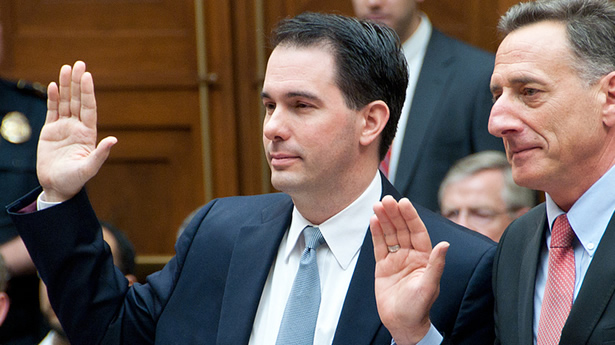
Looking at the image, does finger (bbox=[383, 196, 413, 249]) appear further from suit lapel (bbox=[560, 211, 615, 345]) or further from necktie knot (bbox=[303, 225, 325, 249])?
suit lapel (bbox=[560, 211, 615, 345])

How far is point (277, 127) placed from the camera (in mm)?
2238

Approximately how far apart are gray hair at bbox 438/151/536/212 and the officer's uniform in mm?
1605

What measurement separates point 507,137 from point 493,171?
1176mm

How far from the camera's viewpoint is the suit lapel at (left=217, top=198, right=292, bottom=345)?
87.8 inches

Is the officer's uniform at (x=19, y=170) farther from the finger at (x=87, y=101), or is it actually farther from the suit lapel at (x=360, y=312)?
the suit lapel at (x=360, y=312)

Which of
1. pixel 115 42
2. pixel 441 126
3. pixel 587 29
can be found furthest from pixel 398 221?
pixel 115 42

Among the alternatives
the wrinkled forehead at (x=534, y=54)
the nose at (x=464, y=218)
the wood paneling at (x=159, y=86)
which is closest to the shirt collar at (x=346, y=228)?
the wrinkled forehead at (x=534, y=54)

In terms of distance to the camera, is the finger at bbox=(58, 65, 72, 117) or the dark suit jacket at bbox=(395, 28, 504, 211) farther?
the dark suit jacket at bbox=(395, 28, 504, 211)

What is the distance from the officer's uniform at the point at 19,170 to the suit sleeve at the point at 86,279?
1069mm

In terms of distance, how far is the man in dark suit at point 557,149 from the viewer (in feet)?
6.42

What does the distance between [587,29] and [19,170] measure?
7.50ft

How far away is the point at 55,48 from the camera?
449 cm

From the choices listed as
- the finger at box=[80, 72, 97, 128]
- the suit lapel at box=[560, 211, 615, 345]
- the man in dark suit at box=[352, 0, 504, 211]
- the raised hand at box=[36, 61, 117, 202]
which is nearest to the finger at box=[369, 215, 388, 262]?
the suit lapel at box=[560, 211, 615, 345]

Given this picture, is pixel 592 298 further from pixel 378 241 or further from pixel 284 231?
pixel 284 231
